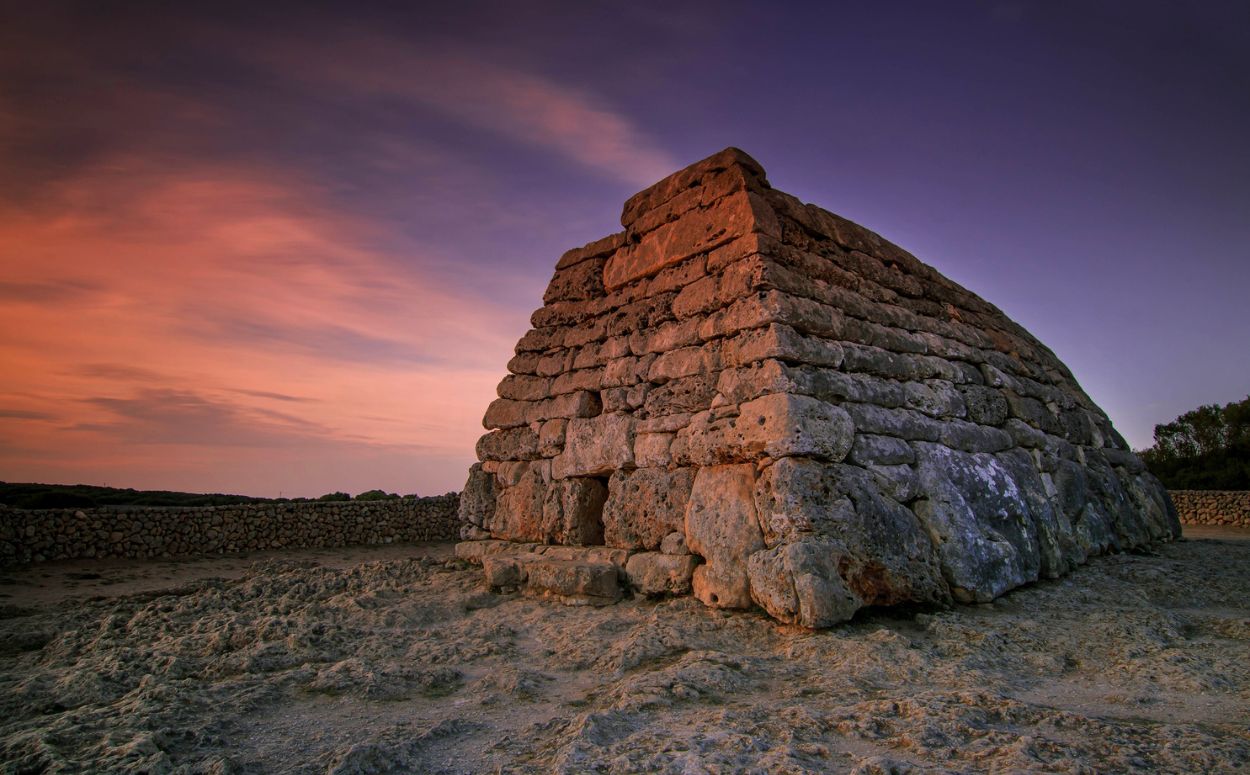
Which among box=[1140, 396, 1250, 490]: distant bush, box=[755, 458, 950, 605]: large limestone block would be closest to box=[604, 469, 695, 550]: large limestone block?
box=[755, 458, 950, 605]: large limestone block

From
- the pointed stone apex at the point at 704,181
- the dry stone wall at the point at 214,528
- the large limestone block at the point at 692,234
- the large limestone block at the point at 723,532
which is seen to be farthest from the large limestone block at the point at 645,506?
the dry stone wall at the point at 214,528

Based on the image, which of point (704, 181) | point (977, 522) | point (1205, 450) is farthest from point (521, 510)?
point (1205, 450)

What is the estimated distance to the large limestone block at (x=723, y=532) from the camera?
4.56 metres

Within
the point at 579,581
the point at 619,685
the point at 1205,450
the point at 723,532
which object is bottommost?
the point at 619,685

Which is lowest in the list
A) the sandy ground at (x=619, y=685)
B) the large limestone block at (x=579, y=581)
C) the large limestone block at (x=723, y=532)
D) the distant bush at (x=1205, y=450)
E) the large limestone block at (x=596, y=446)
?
the sandy ground at (x=619, y=685)

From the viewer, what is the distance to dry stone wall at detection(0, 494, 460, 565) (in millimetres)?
12305

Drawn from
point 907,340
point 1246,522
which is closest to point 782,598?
point 907,340

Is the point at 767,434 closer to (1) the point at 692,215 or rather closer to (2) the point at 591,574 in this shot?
(2) the point at 591,574

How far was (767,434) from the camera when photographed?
466 centimetres

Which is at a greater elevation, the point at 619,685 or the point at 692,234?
the point at 692,234

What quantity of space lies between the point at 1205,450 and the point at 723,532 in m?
30.1

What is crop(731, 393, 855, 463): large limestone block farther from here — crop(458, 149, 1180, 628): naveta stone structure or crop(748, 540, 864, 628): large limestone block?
crop(748, 540, 864, 628): large limestone block

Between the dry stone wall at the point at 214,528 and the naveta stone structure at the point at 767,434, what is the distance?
390 inches

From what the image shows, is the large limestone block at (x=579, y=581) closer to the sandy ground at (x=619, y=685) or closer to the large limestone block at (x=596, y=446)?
the sandy ground at (x=619, y=685)
